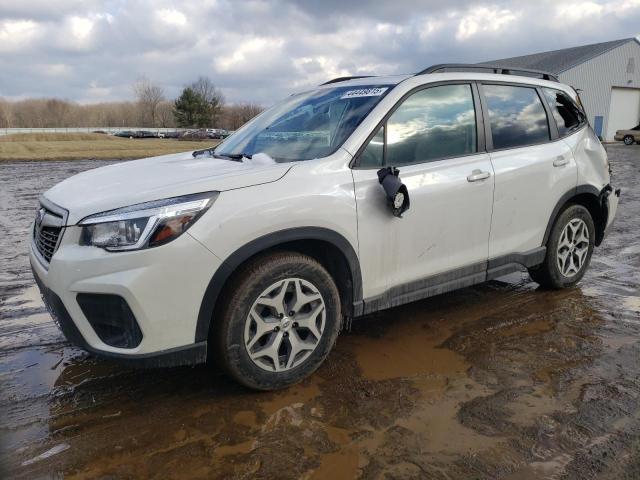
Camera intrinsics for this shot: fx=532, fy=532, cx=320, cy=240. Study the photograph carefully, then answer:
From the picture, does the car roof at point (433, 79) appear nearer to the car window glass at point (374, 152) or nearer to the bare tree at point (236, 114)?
the car window glass at point (374, 152)

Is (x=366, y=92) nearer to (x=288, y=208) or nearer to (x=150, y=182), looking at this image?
(x=288, y=208)

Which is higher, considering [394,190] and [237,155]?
[237,155]

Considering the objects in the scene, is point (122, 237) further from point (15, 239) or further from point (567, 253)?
point (15, 239)

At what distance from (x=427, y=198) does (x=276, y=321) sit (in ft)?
4.39

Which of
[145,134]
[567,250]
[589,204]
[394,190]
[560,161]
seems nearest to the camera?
[394,190]

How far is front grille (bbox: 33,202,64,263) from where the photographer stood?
9.60 ft

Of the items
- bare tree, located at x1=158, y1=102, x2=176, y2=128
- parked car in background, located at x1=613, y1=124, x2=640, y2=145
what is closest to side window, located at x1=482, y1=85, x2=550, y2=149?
parked car in background, located at x1=613, y1=124, x2=640, y2=145

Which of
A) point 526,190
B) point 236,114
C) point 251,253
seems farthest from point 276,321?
point 236,114

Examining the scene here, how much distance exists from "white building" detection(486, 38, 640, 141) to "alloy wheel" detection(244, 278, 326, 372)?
45.7 m

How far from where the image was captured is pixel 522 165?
166 inches

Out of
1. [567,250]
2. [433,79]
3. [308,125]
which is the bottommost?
[567,250]

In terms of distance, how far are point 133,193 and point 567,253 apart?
3857 millimetres

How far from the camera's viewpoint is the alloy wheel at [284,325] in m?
3.03

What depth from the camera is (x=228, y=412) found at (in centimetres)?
300
